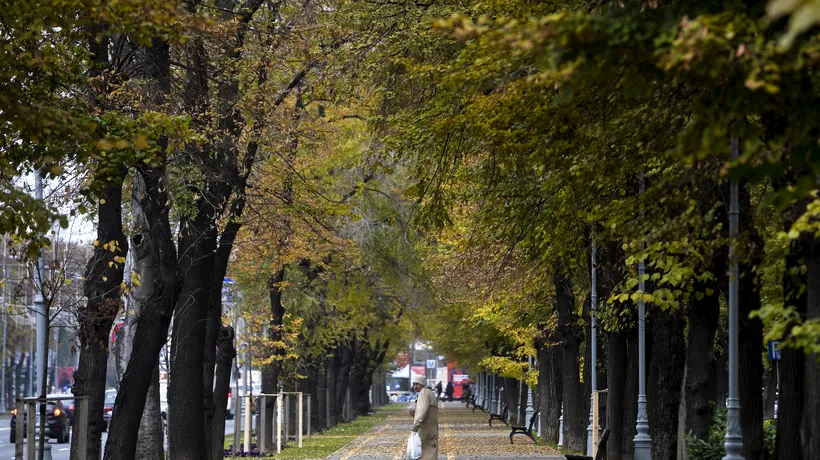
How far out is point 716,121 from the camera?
7.80 metres

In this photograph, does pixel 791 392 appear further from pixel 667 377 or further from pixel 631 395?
pixel 631 395

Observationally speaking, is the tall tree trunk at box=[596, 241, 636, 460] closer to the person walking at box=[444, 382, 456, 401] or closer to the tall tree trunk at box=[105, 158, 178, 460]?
the tall tree trunk at box=[105, 158, 178, 460]

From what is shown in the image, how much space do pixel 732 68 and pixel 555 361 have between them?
32.6 metres

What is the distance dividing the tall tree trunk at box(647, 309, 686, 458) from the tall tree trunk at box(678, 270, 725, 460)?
6.25 ft

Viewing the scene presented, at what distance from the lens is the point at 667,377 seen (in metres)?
19.0

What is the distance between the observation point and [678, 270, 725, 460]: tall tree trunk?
16.3 metres

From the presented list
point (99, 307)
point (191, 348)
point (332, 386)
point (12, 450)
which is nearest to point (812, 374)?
point (99, 307)

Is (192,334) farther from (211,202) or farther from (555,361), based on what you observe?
(555,361)

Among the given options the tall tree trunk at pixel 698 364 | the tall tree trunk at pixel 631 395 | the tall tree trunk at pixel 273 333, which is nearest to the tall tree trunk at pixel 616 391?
→ the tall tree trunk at pixel 631 395

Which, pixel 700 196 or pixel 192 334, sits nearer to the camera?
pixel 700 196

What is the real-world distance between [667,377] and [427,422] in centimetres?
445

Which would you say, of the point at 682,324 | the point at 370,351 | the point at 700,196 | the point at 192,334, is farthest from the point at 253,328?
the point at 370,351

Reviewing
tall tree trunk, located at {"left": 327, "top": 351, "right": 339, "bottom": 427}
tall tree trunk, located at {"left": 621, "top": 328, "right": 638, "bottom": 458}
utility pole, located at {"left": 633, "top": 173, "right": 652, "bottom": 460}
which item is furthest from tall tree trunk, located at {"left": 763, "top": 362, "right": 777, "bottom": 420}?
utility pole, located at {"left": 633, "top": 173, "right": 652, "bottom": 460}

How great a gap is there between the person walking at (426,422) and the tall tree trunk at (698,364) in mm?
5686
